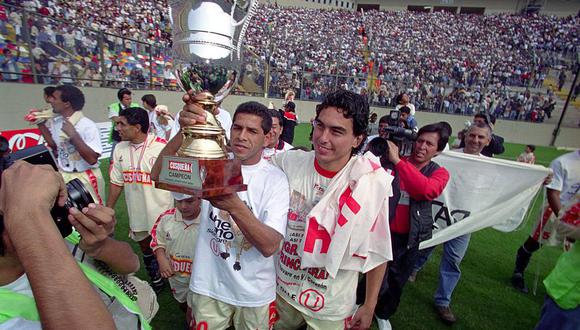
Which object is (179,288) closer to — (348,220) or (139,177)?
(139,177)

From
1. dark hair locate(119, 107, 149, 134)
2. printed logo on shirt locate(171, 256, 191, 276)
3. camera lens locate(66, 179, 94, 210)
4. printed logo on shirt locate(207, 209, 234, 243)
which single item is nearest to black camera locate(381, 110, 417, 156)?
printed logo on shirt locate(207, 209, 234, 243)

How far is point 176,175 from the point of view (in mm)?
1225

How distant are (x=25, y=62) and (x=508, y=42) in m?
37.0

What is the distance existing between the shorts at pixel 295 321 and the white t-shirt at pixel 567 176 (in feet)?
9.49

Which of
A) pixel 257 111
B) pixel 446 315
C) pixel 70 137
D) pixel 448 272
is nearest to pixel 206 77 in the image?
pixel 257 111

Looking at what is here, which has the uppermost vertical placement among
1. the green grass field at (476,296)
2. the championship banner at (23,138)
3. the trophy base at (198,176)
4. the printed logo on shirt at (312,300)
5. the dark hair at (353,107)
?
the dark hair at (353,107)

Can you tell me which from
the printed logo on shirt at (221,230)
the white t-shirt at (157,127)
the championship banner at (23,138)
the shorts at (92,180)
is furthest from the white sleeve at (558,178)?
the championship banner at (23,138)

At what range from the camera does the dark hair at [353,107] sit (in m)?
1.77

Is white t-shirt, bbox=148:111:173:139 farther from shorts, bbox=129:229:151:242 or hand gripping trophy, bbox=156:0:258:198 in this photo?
hand gripping trophy, bbox=156:0:258:198

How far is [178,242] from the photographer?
2584 millimetres

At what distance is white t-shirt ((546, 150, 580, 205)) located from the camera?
3.16 metres

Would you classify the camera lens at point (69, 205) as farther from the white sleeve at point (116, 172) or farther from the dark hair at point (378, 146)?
the white sleeve at point (116, 172)

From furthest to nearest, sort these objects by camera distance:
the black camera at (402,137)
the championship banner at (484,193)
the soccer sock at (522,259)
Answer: the soccer sock at (522,259), the championship banner at (484,193), the black camera at (402,137)

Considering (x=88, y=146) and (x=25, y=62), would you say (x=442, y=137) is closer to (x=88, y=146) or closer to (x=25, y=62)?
(x=88, y=146)
